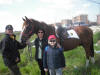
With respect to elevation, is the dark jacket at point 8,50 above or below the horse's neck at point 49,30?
below

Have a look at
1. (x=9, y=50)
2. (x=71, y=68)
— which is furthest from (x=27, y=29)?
(x=71, y=68)

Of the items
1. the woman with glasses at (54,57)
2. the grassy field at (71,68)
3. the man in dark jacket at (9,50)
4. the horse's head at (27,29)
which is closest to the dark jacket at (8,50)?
the man in dark jacket at (9,50)

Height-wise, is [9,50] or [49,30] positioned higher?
[49,30]

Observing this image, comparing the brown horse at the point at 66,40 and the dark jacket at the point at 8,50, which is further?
the brown horse at the point at 66,40

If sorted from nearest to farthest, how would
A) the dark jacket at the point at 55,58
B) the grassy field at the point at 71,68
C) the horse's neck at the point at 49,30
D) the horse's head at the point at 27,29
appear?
the dark jacket at the point at 55,58, the horse's head at the point at 27,29, the horse's neck at the point at 49,30, the grassy field at the point at 71,68

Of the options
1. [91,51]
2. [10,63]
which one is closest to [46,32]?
[10,63]

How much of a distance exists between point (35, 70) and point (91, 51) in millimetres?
2646

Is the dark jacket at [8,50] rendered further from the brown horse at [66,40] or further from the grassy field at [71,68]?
the grassy field at [71,68]

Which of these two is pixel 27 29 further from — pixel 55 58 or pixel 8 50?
pixel 55 58

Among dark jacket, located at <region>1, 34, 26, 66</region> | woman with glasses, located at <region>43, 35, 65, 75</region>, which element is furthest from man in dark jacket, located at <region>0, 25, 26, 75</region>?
woman with glasses, located at <region>43, 35, 65, 75</region>

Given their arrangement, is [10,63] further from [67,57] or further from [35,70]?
[67,57]

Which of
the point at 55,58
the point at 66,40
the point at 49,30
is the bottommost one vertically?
the point at 55,58

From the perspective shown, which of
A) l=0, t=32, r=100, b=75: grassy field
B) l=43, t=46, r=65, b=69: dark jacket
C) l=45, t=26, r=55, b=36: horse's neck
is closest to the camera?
l=43, t=46, r=65, b=69: dark jacket

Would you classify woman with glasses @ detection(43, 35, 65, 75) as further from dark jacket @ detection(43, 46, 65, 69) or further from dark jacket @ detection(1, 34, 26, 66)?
dark jacket @ detection(1, 34, 26, 66)
